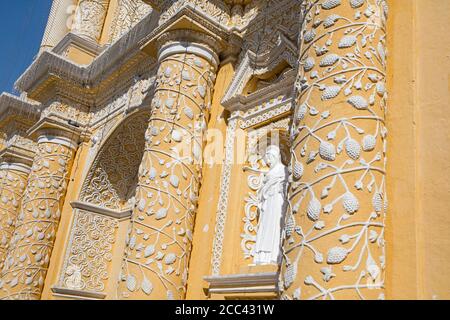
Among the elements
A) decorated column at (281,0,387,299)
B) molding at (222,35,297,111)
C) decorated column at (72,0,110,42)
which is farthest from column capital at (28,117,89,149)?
decorated column at (281,0,387,299)

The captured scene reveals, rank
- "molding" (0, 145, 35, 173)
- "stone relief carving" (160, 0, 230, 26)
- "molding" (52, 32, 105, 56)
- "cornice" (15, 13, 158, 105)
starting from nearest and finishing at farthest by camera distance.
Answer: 1. "stone relief carving" (160, 0, 230, 26)
2. "cornice" (15, 13, 158, 105)
3. "molding" (52, 32, 105, 56)
4. "molding" (0, 145, 35, 173)

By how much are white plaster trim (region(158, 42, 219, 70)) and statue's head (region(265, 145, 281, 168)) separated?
108 centimetres

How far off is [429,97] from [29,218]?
500cm

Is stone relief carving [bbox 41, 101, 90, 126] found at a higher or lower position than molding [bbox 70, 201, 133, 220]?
higher

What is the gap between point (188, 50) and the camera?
4020 millimetres

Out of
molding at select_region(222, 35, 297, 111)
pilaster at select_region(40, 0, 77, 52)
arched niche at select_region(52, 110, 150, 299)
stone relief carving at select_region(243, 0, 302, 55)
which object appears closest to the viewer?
molding at select_region(222, 35, 297, 111)

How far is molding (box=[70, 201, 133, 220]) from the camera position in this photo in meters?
5.87

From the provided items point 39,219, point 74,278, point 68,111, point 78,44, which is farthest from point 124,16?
point 74,278

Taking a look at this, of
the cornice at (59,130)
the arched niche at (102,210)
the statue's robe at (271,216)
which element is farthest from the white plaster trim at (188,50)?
the cornice at (59,130)

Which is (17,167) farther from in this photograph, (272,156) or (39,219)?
(272,156)

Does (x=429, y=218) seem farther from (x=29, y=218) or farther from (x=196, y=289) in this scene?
(x=29, y=218)

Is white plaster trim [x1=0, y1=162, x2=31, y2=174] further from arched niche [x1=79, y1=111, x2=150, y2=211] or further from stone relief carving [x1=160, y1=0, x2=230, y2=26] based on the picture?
stone relief carving [x1=160, y1=0, x2=230, y2=26]

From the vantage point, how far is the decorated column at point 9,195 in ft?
23.4

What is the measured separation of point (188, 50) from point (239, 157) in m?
1.06
